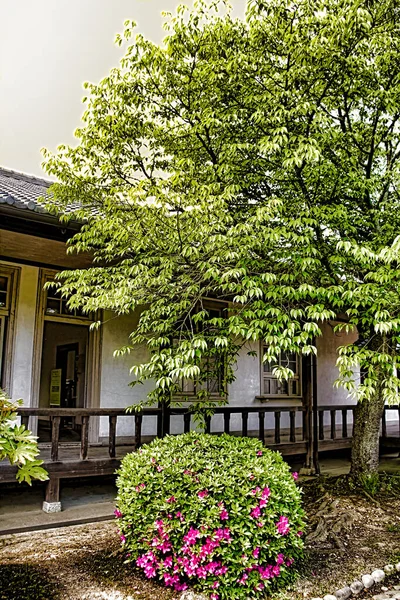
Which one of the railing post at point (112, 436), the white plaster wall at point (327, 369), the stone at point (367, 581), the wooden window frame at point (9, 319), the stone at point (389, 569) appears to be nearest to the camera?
the stone at point (367, 581)

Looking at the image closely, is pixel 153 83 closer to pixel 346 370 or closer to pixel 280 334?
pixel 280 334

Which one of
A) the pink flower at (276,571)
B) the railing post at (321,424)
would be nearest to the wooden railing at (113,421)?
the railing post at (321,424)

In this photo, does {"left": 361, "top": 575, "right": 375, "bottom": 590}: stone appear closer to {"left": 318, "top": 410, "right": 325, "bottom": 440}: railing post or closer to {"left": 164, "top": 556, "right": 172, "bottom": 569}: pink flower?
{"left": 164, "top": 556, "right": 172, "bottom": 569}: pink flower

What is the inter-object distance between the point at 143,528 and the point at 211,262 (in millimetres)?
2320

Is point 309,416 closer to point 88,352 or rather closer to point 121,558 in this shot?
point 88,352

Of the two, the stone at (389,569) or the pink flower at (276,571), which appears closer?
the pink flower at (276,571)

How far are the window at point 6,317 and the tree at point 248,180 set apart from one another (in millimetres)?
1737

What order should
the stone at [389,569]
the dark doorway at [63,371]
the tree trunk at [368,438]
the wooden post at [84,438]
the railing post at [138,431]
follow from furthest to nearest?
1. the dark doorway at [63,371]
2. the tree trunk at [368,438]
3. the railing post at [138,431]
4. the wooden post at [84,438]
5. the stone at [389,569]

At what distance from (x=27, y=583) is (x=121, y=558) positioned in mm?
747

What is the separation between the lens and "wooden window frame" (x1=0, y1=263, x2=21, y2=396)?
20.9 feet

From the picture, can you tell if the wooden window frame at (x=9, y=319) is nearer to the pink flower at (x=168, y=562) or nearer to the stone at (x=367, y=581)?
the pink flower at (x=168, y=562)

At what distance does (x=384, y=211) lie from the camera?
18.2 ft

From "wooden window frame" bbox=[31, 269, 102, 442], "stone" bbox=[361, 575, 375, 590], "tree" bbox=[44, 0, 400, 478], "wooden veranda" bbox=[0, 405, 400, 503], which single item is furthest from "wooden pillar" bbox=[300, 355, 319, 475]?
"stone" bbox=[361, 575, 375, 590]

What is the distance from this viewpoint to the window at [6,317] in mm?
6387
